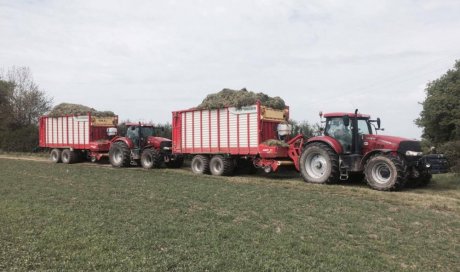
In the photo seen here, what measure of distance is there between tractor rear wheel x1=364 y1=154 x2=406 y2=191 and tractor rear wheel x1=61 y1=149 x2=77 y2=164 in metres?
17.5

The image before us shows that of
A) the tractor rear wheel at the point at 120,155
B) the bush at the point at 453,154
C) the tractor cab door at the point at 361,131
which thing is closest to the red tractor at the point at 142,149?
the tractor rear wheel at the point at 120,155

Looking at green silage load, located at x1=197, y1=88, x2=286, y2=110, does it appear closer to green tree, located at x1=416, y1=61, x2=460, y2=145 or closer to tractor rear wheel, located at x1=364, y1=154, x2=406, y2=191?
tractor rear wheel, located at x1=364, y1=154, x2=406, y2=191

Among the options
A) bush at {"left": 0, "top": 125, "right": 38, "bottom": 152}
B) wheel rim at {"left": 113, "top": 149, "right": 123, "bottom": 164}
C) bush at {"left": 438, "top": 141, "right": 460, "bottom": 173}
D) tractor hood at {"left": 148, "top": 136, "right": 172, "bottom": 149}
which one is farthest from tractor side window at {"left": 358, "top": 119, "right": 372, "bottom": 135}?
bush at {"left": 0, "top": 125, "right": 38, "bottom": 152}

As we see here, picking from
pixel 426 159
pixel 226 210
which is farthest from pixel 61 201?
pixel 426 159

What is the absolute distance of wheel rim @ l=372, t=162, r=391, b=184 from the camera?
12797 millimetres

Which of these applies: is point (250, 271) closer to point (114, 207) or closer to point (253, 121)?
point (114, 207)

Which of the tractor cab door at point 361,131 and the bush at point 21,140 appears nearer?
the tractor cab door at point 361,131

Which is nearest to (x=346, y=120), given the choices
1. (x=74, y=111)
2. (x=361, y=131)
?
(x=361, y=131)

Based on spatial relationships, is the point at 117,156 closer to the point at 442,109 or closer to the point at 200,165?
the point at 200,165

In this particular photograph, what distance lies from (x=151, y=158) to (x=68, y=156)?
7.22 meters

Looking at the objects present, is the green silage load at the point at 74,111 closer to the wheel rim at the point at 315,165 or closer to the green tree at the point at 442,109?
the wheel rim at the point at 315,165

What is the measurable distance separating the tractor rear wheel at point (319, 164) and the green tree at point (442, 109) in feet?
67.5

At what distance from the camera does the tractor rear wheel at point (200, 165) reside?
17.9 m

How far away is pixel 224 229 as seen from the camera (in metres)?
7.20
